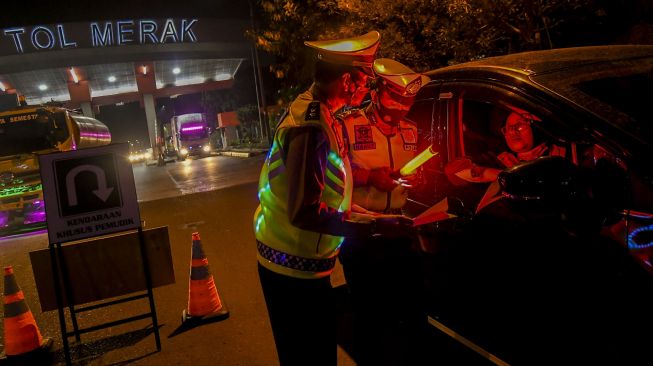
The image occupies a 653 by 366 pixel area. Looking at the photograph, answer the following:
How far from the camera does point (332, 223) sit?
6.30 ft

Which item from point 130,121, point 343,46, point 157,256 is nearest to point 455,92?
point 343,46

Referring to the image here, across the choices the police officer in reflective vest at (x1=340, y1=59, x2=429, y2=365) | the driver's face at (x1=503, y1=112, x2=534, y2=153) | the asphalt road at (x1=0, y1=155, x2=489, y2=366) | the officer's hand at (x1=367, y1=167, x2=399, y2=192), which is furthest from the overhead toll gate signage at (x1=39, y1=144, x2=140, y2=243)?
the driver's face at (x1=503, y1=112, x2=534, y2=153)

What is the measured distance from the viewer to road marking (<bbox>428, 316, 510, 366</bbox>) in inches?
93.8

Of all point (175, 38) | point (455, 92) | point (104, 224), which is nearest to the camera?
point (455, 92)

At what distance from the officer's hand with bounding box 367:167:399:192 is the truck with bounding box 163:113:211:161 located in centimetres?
3309

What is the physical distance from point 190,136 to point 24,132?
22.0 metres

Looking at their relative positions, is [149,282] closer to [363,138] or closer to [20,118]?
[363,138]

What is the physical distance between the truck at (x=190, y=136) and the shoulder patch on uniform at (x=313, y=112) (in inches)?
1331

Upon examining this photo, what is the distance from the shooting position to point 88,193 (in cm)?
402

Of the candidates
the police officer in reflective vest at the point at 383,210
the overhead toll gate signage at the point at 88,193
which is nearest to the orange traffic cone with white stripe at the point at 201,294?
the overhead toll gate signage at the point at 88,193

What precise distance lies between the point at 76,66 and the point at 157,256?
31.0 m

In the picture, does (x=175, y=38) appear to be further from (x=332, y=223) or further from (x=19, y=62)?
(x=332, y=223)

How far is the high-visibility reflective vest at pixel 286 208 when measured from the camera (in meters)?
1.98

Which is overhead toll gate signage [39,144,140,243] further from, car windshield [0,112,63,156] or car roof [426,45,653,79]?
car windshield [0,112,63,156]
